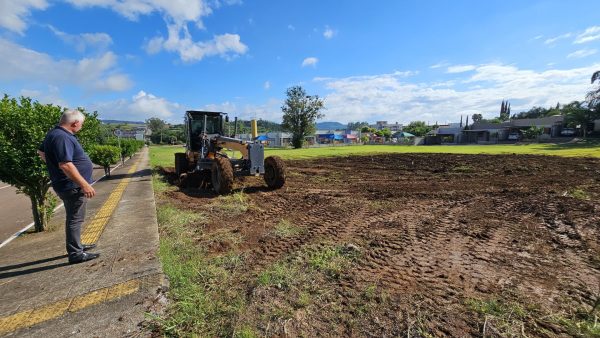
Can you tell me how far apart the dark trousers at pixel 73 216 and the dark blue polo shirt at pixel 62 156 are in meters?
0.10

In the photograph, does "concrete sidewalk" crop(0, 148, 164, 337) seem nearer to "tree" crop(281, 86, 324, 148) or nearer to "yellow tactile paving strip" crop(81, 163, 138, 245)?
"yellow tactile paving strip" crop(81, 163, 138, 245)

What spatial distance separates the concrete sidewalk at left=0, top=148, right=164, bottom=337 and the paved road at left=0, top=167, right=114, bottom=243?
155cm

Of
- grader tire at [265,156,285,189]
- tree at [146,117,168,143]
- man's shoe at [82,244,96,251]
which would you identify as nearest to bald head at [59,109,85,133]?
man's shoe at [82,244,96,251]

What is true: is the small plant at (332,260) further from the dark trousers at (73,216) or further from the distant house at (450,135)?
the distant house at (450,135)

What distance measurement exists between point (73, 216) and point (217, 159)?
16.6ft

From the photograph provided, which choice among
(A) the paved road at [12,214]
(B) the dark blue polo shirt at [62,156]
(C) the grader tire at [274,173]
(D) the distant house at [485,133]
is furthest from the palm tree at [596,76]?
(A) the paved road at [12,214]

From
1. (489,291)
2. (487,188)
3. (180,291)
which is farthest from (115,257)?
(487,188)

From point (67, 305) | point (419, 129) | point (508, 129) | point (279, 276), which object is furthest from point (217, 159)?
point (419, 129)

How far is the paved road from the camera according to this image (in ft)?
20.1

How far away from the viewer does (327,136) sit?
89750 millimetres

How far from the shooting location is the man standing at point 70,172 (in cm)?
345

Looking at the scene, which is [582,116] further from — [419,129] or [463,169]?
[463,169]

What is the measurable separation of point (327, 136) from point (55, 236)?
283 feet

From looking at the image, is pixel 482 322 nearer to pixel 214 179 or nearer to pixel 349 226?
pixel 349 226
